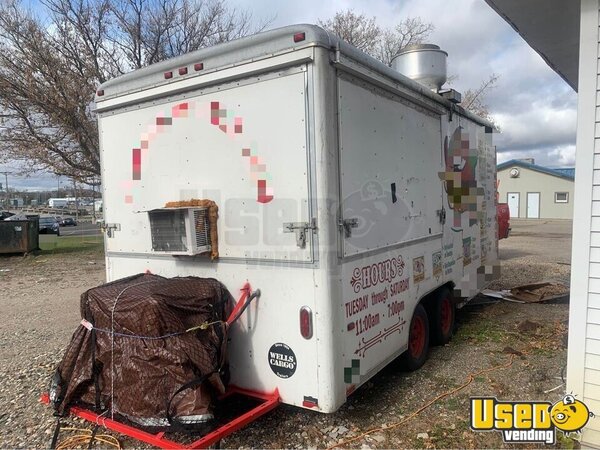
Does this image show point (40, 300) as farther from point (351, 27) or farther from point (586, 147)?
point (351, 27)

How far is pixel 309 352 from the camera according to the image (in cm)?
298

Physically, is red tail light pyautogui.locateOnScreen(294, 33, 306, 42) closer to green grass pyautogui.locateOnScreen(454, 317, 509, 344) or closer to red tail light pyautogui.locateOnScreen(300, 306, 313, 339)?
red tail light pyautogui.locateOnScreen(300, 306, 313, 339)

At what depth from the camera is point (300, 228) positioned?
117 inches

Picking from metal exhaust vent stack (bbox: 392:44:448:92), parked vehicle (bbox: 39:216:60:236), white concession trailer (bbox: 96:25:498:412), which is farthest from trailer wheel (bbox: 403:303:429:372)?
parked vehicle (bbox: 39:216:60:236)

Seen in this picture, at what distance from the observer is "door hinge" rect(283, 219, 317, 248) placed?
293 cm

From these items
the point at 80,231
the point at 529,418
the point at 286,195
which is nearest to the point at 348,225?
the point at 286,195

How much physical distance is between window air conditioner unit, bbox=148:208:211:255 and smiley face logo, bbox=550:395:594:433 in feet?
9.27

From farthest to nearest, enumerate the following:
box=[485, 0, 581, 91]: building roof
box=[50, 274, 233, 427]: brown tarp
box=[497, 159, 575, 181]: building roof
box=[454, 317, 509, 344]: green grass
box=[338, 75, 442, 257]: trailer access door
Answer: box=[497, 159, 575, 181]: building roof, box=[454, 317, 509, 344]: green grass, box=[485, 0, 581, 91]: building roof, box=[338, 75, 442, 257]: trailer access door, box=[50, 274, 233, 427]: brown tarp

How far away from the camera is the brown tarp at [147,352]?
279 cm

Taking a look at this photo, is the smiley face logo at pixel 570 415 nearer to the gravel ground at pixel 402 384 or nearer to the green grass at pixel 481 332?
the gravel ground at pixel 402 384

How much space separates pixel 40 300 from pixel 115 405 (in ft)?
22.5

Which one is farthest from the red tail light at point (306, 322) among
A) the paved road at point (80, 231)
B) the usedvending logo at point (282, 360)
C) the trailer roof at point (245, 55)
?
the paved road at point (80, 231)

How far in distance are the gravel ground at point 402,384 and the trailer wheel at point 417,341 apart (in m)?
0.11

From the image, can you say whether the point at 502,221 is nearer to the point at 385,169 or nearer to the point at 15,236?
the point at 385,169
